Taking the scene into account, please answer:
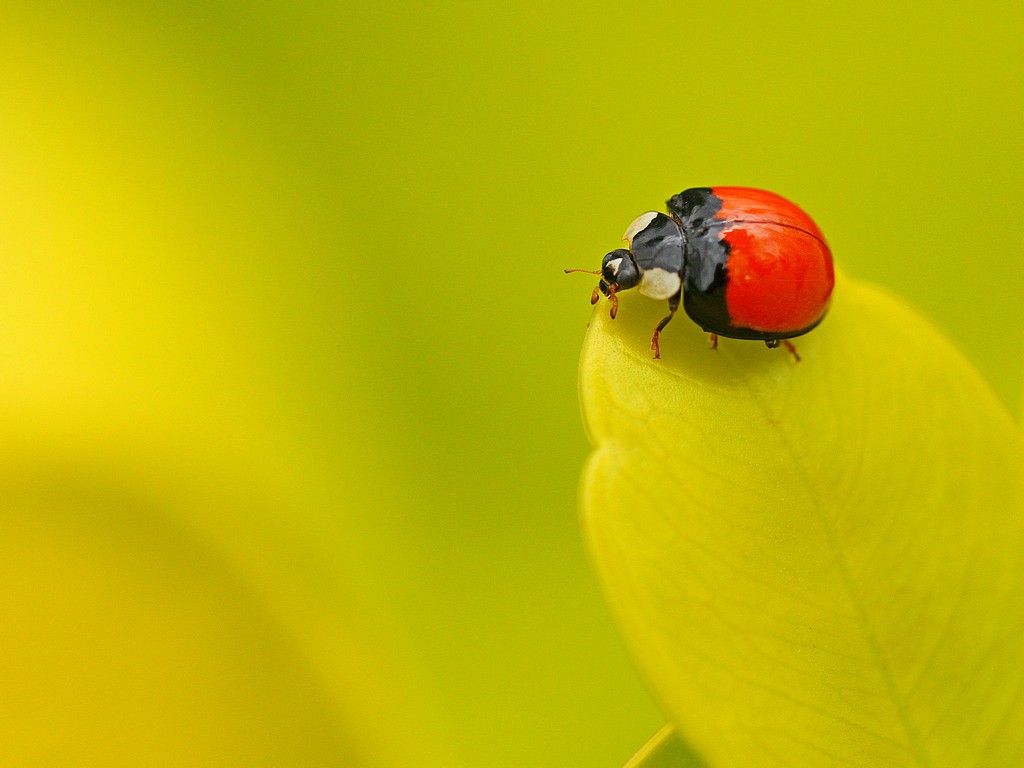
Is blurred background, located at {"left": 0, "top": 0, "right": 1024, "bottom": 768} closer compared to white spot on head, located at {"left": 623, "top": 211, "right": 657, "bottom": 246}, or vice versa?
white spot on head, located at {"left": 623, "top": 211, "right": 657, "bottom": 246}

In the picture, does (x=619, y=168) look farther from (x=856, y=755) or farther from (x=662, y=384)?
(x=856, y=755)

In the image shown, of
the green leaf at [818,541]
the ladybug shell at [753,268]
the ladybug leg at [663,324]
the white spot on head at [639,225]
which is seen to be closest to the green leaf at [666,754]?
the green leaf at [818,541]

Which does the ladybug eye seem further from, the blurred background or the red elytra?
the blurred background

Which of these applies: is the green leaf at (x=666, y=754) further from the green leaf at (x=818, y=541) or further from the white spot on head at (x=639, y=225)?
the white spot on head at (x=639, y=225)

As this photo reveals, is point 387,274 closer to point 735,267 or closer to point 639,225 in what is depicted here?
point 639,225

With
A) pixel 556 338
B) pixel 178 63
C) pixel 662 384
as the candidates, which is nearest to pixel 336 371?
pixel 556 338

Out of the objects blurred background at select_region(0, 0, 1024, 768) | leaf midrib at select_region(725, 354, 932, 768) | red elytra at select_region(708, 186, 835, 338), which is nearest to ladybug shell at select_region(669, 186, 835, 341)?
red elytra at select_region(708, 186, 835, 338)

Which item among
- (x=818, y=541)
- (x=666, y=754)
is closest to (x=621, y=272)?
(x=818, y=541)
